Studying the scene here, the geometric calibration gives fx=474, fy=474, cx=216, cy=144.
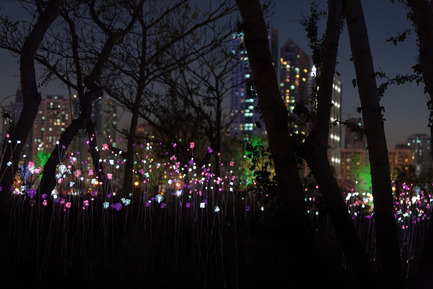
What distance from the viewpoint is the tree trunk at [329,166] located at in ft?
11.5

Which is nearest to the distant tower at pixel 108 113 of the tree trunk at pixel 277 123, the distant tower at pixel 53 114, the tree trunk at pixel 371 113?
the distant tower at pixel 53 114

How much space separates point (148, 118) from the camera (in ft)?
42.2

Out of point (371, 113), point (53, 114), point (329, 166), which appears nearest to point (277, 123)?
point (329, 166)

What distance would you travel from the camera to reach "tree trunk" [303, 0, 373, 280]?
11.5 feet

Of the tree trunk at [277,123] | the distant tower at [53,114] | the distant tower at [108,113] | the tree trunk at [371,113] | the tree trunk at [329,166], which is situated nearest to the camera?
the tree trunk at [277,123]

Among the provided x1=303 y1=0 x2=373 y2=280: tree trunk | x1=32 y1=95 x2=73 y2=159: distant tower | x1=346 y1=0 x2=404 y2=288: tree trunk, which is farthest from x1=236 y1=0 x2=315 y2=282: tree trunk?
x1=32 y1=95 x2=73 y2=159: distant tower

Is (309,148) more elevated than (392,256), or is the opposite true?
(309,148)

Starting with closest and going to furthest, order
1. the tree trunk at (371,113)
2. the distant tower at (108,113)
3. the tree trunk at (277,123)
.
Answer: the tree trunk at (277,123) → the tree trunk at (371,113) → the distant tower at (108,113)

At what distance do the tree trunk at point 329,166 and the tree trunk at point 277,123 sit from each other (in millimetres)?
244

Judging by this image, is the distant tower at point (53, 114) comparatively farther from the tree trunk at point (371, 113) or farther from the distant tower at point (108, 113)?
the tree trunk at point (371, 113)

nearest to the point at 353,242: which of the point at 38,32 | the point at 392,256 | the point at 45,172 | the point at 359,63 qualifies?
the point at 392,256

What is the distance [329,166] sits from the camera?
3625mm

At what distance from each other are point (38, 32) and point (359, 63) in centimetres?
344

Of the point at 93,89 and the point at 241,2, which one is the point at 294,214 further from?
the point at 93,89
